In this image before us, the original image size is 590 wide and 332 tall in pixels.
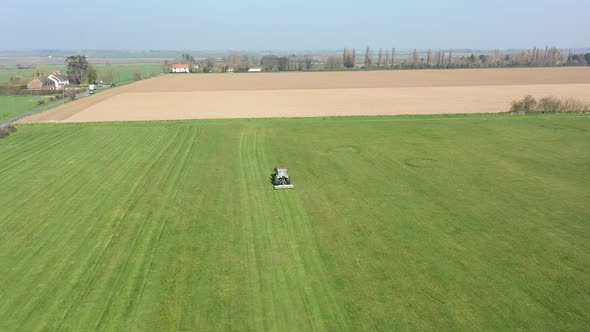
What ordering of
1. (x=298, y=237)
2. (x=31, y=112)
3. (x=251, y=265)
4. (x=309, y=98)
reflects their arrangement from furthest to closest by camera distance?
1. (x=309, y=98)
2. (x=31, y=112)
3. (x=298, y=237)
4. (x=251, y=265)

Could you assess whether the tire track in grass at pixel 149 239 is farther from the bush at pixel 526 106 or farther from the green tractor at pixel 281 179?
the bush at pixel 526 106

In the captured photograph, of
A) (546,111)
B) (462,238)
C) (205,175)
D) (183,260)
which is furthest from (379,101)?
(183,260)

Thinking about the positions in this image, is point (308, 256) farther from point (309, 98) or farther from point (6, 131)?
point (309, 98)

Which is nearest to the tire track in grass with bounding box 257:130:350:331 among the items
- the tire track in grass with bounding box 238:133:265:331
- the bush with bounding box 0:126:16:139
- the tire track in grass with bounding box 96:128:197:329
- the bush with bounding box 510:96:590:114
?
the tire track in grass with bounding box 238:133:265:331

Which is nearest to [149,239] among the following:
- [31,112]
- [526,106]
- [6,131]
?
[6,131]

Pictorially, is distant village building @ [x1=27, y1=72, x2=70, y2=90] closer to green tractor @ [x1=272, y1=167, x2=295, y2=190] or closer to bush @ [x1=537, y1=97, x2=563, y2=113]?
green tractor @ [x1=272, y1=167, x2=295, y2=190]

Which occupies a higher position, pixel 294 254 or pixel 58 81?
pixel 58 81

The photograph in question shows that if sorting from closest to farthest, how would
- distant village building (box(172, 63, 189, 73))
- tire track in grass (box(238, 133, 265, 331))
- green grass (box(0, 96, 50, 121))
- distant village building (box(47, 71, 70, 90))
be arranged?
tire track in grass (box(238, 133, 265, 331)) < green grass (box(0, 96, 50, 121)) < distant village building (box(47, 71, 70, 90)) < distant village building (box(172, 63, 189, 73))

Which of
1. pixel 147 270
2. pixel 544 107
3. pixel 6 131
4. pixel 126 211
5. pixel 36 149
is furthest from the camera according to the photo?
pixel 544 107
